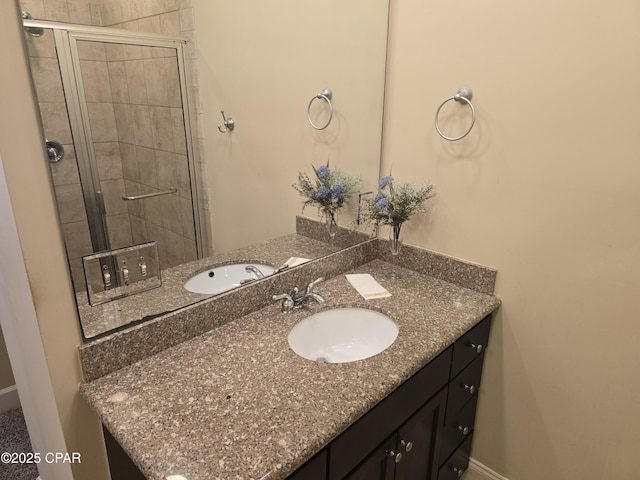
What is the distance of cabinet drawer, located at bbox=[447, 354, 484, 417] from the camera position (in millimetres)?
1459

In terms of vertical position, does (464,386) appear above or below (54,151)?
below

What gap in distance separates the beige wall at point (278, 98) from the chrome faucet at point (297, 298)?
0.23 m

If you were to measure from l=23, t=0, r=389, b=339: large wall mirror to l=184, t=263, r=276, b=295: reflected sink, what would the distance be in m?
0.01

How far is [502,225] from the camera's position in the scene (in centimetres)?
146

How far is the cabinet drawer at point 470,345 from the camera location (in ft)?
4.59

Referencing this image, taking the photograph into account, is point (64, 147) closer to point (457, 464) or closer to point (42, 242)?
point (42, 242)

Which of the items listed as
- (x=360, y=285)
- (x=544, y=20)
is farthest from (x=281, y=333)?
(x=544, y=20)

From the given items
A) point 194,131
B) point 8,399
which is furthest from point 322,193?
point 8,399

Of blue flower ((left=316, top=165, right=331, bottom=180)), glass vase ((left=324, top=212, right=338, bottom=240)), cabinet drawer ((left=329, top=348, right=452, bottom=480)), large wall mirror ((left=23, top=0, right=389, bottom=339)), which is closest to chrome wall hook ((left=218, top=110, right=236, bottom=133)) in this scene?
large wall mirror ((left=23, top=0, right=389, bottom=339))

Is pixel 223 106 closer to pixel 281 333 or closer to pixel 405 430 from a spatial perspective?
pixel 281 333

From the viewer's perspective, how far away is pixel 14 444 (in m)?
1.89

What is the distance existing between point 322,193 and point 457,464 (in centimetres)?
120

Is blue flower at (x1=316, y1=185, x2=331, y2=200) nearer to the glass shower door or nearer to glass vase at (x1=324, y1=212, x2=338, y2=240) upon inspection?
glass vase at (x1=324, y1=212, x2=338, y2=240)

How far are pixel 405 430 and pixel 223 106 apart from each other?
1.14 m
